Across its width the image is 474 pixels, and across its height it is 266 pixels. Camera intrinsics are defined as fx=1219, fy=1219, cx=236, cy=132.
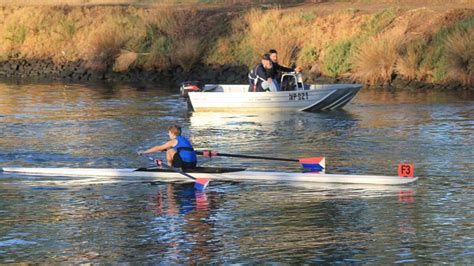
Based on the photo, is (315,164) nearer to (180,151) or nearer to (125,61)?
(180,151)

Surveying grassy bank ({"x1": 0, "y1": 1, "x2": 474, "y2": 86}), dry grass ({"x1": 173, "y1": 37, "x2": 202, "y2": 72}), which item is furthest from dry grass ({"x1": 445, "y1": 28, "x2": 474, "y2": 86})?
dry grass ({"x1": 173, "y1": 37, "x2": 202, "y2": 72})

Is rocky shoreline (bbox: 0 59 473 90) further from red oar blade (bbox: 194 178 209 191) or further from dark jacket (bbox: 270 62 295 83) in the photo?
red oar blade (bbox: 194 178 209 191)

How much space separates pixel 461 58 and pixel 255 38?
9816mm

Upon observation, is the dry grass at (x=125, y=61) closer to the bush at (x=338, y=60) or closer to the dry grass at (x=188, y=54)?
the dry grass at (x=188, y=54)

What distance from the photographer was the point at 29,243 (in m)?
17.5

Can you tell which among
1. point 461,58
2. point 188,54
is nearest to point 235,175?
point 461,58

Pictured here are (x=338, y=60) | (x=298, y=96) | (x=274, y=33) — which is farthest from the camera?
(x=274, y=33)

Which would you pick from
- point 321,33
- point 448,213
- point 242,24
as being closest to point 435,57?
point 321,33

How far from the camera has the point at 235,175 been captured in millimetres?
22859

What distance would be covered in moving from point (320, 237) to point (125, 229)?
3038mm

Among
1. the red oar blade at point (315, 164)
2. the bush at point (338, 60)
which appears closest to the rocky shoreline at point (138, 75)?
the bush at point (338, 60)

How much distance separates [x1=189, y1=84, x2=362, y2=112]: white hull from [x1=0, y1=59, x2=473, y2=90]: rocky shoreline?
6.87 m

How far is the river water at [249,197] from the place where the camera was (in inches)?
668

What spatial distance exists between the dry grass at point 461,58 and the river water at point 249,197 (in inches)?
207
